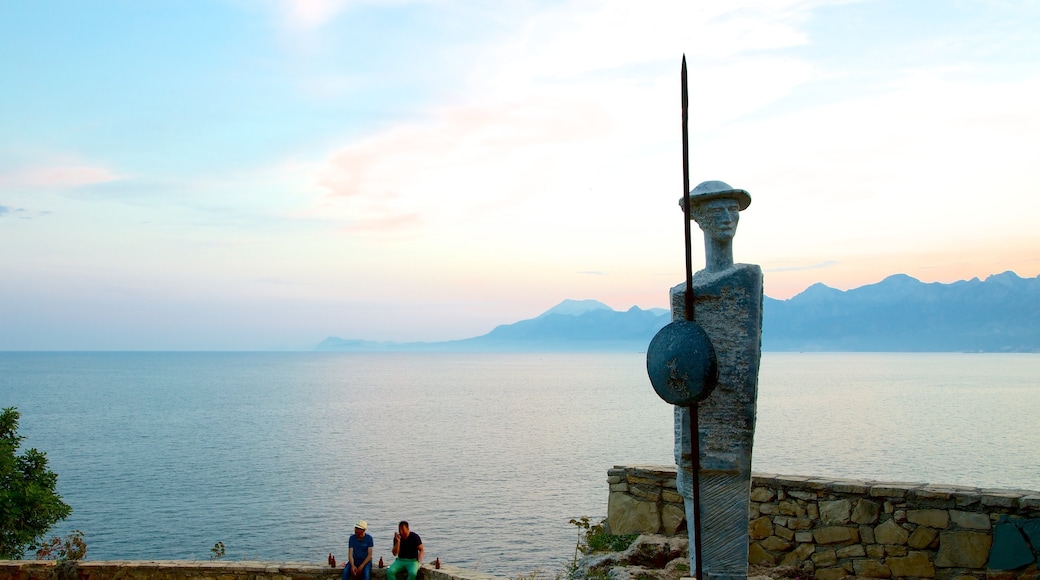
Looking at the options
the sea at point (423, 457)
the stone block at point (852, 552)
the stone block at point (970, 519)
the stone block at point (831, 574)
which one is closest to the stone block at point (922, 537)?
the stone block at point (970, 519)

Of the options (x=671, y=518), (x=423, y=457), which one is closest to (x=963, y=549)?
(x=671, y=518)

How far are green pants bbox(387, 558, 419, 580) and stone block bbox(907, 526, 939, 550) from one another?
19.0 feet

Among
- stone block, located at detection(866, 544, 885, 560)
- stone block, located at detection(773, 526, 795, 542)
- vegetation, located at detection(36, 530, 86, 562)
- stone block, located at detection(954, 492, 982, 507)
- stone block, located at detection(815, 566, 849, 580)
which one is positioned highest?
stone block, located at detection(954, 492, 982, 507)

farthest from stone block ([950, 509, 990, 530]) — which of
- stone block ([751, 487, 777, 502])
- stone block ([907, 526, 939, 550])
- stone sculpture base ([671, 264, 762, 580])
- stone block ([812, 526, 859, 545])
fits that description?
stone sculpture base ([671, 264, 762, 580])

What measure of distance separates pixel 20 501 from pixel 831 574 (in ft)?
50.8

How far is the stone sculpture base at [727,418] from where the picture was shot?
255 inches

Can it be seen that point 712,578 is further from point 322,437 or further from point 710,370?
point 322,437

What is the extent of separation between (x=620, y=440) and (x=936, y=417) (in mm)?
35268

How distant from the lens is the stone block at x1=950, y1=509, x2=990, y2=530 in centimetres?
883

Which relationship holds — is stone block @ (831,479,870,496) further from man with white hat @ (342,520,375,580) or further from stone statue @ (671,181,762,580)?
man with white hat @ (342,520,375,580)

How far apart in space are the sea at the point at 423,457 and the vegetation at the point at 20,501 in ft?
34.7

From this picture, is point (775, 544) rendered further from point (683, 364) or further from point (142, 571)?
point (142, 571)

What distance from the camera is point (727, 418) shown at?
652 cm

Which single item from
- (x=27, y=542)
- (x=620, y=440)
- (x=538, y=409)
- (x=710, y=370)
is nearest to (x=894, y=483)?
(x=710, y=370)
